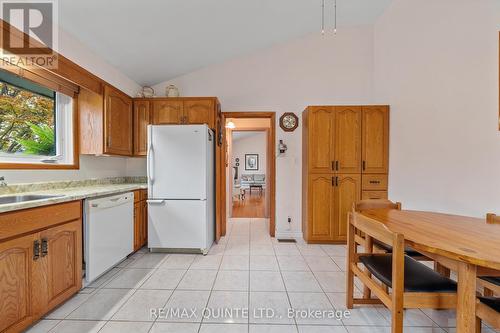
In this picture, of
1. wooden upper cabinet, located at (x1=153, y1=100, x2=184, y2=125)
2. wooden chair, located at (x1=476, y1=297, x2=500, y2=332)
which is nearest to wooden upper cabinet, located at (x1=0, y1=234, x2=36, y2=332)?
wooden upper cabinet, located at (x1=153, y1=100, x2=184, y2=125)

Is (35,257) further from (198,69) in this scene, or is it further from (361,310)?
(198,69)

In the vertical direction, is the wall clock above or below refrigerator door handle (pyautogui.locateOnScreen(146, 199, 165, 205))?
above

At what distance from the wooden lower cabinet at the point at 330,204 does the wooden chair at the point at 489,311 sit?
81.1 inches

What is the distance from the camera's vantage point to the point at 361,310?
5.67 ft

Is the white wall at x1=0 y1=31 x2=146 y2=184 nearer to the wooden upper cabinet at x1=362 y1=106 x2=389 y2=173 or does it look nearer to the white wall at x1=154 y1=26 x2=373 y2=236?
the white wall at x1=154 y1=26 x2=373 y2=236

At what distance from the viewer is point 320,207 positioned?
3.16m

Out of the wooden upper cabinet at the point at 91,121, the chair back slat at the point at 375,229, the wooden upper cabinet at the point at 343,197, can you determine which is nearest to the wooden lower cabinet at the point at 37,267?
the wooden upper cabinet at the point at 91,121

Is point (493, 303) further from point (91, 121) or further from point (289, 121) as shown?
point (91, 121)

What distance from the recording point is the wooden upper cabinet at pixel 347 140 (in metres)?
3.12

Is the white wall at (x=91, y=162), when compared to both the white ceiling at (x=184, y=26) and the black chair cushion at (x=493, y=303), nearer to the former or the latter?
the white ceiling at (x=184, y=26)

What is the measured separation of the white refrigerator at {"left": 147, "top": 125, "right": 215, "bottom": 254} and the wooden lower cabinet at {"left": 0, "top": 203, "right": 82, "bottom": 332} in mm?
928

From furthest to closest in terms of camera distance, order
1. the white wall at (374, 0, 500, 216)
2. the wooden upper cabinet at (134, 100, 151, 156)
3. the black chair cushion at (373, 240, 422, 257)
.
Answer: the wooden upper cabinet at (134, 100, 151, 156), the white wall at (374, 0, 500, 216), the black chair cushion at (373, 240, 422, 257)

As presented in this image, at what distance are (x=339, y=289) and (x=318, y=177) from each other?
1.50 metres

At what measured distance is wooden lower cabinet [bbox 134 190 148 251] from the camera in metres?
2.70
